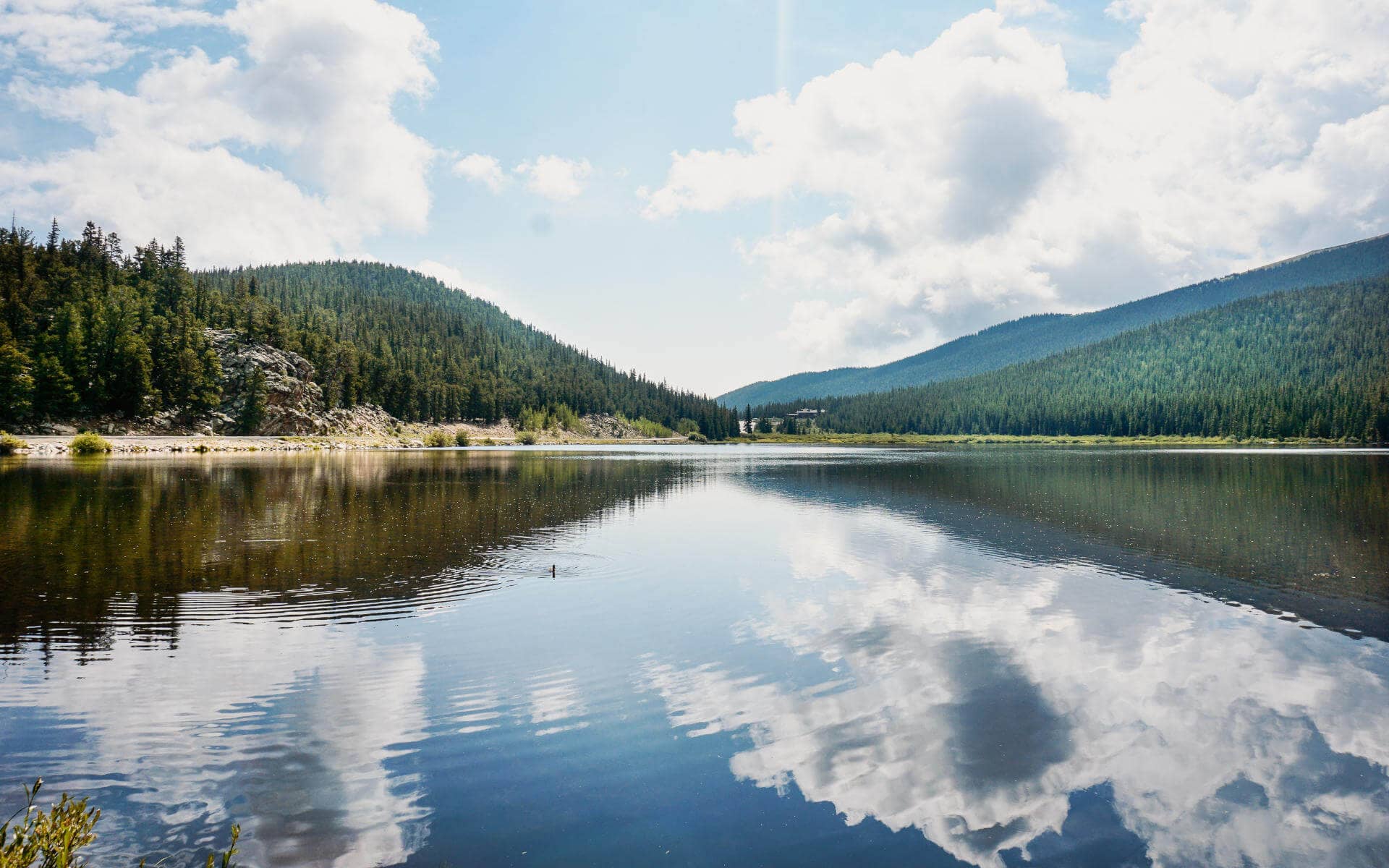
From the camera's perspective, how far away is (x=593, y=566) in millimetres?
23312

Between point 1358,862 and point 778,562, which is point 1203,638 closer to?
point 1358,862

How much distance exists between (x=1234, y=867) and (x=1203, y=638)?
946 centimetres

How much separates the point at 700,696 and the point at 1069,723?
5.72 meters

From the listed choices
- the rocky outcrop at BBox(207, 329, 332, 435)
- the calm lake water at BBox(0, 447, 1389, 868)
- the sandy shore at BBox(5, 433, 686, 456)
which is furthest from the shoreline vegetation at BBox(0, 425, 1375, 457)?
the calm lake water at BBox(0, 447, 1389, 868)

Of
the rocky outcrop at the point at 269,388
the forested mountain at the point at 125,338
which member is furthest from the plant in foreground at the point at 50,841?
the rocky outcrop at the point at 269,388

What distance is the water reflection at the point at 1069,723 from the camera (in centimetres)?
830

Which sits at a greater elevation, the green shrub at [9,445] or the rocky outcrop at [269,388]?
the rocky outcrop at [269,388]

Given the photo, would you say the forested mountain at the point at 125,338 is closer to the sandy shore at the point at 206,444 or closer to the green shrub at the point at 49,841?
the sandy shore at the point at 206,444

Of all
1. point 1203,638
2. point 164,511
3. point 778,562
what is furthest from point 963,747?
point 164,511

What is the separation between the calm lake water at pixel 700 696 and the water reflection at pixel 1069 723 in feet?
0.18

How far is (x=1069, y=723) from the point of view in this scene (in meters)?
11.1

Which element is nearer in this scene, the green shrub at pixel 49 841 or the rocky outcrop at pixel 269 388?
the green shrub at pixel 49 841

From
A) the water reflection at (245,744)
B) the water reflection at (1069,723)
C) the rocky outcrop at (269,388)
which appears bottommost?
the water reflection at (1069,723)

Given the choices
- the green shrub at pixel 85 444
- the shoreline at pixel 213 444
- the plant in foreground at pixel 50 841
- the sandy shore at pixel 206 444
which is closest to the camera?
the plant in foreground at pixel 50 841
